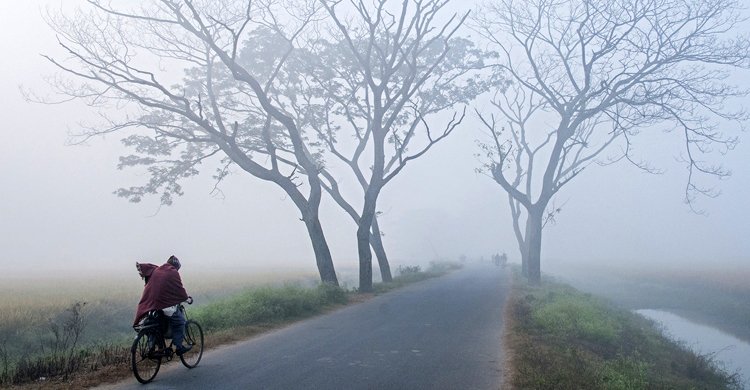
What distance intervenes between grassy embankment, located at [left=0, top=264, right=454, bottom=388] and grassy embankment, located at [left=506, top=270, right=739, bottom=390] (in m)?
5.56

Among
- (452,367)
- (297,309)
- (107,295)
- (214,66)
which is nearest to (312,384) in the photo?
(452,367)

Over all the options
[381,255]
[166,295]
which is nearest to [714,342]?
[381,255]

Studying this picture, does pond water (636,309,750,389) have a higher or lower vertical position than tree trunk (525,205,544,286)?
lower

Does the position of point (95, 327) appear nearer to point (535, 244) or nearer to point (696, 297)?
point (535, 244)

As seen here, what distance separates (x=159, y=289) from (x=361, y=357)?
346cm

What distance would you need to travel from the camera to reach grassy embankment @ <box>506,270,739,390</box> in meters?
8.68

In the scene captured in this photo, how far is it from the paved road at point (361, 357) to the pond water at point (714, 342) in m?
5.75

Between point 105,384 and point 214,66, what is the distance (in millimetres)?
18592

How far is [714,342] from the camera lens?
1895 cm

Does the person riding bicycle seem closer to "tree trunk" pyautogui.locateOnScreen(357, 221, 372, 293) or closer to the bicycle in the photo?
the bicycle

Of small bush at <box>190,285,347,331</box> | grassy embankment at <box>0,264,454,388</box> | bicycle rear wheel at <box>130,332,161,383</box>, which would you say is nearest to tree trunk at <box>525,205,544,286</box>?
grassy embankment at <box>0,264,454,388</box>

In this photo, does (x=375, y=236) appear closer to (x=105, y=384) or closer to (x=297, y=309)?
(x=297, y=309)

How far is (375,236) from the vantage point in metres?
32.7

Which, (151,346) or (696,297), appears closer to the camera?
(151,346)
